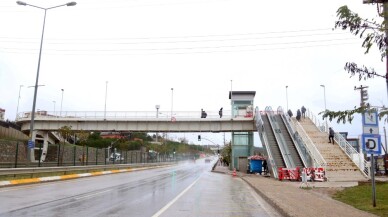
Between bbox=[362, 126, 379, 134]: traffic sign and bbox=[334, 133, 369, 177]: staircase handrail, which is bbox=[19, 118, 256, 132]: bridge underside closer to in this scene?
bbox=[334, 133, 369, 177]: staircase handrail

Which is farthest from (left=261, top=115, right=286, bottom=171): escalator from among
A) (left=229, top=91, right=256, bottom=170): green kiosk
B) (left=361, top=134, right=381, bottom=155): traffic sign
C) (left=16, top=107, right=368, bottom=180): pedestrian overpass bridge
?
(left=361, top=134, right=381, bottom=155): traffic sign

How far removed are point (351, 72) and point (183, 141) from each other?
16991cm

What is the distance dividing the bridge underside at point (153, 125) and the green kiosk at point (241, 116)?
1.73 metres

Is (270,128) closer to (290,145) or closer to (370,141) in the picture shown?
(290,145)

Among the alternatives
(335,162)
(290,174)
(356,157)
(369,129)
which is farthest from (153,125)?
(369,129)

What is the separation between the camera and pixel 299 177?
2680 centimetres

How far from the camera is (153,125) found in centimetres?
5256

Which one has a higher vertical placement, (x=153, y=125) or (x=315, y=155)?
(x=153, y=125)

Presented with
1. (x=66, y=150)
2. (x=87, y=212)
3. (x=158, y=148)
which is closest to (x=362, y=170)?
(x=87, y=212)

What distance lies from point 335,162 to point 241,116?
2314 cm

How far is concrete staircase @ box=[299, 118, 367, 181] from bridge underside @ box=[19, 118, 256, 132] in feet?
44.3

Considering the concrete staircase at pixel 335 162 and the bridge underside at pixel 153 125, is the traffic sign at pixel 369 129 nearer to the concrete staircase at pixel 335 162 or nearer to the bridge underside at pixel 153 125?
the concrete staircase at pixel 335 162

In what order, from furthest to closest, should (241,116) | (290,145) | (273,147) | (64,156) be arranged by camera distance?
(241,116), (64,156), (273,147), (290,145)

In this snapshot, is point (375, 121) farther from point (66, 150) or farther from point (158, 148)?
point (158, 148)
